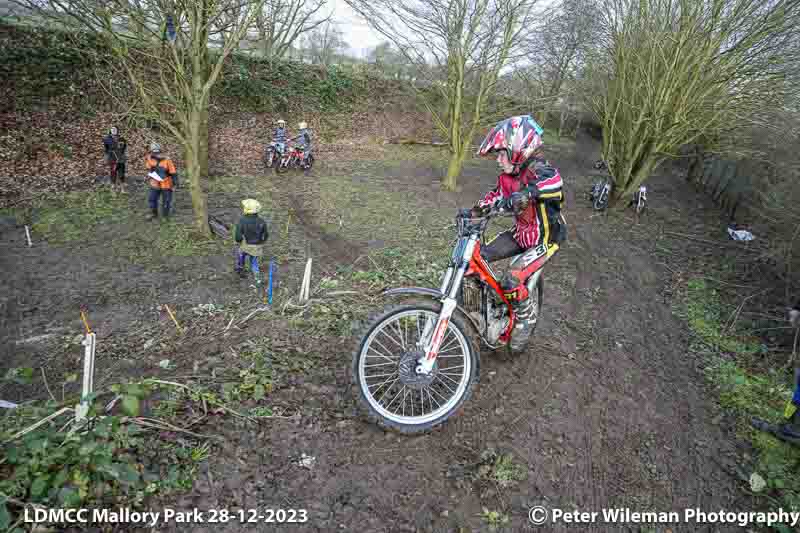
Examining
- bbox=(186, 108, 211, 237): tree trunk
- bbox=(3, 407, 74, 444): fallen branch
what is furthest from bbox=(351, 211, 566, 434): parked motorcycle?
bbox=(186, 108, 211, 237): tree trunk

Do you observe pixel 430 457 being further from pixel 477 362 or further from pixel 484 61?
pixel 484 61

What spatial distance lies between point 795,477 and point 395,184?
12404mm

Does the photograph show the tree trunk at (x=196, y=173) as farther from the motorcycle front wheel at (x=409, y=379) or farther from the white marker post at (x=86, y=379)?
the motorcycle front wheel at (x=409, y=379)

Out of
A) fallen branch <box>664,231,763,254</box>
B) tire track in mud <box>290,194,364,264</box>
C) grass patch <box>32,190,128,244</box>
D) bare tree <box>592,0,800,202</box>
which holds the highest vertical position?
bare tree <box>592,0,800,202</box>

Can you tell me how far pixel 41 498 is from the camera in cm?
182

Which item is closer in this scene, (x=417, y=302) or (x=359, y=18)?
(x=417, y=302)

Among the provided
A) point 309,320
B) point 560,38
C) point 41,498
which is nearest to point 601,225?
point 560,38

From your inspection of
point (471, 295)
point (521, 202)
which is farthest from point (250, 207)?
point (521, 202)

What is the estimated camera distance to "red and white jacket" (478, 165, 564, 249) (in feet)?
10.2

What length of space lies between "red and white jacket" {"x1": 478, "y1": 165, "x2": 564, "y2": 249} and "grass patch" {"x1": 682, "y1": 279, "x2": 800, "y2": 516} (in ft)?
8.24

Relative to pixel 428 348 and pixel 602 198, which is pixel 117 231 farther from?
pixel 602 198

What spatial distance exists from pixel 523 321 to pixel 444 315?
1.24 metres

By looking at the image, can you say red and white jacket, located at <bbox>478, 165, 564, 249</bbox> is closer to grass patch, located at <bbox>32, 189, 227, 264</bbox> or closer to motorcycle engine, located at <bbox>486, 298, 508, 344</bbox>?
motorcycle engine, located at <bbox>486, 298, 508, 344</bbox>

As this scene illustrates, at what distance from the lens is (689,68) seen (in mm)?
9781
